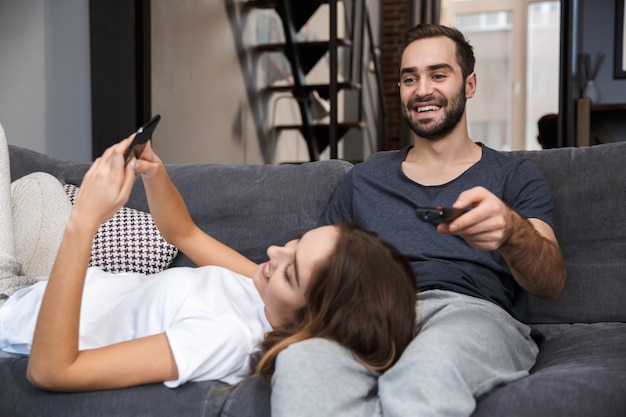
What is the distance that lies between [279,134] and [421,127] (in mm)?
4030

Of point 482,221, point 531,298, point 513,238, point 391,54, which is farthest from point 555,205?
point 391,54

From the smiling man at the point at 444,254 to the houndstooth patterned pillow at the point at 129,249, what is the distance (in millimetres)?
506

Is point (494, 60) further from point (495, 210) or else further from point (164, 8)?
point (495, 210)

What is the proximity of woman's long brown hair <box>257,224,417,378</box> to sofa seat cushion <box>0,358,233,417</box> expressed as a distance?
0.48ft

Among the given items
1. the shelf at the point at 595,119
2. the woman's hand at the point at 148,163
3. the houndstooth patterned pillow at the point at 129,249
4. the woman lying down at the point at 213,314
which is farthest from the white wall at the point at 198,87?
the woman lying down at the point at 213,314

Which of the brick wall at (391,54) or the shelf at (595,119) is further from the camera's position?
the brick wall at (391,54)

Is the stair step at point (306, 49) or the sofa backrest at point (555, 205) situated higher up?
the stair step at point (306, 49)

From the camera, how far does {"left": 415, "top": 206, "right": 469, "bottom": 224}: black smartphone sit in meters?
1.13

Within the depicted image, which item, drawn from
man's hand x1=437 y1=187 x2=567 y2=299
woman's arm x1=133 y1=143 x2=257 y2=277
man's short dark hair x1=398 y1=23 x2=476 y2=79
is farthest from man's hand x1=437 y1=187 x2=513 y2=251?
man's short dark hair x1=398 y1=23 x2=476 y2=79

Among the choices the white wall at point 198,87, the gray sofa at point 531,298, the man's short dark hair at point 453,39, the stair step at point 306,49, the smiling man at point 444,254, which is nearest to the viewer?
the smiling man at point 444,254

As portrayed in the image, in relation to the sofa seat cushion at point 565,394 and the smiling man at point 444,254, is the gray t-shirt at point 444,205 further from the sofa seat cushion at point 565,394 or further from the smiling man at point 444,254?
the sofa seat cushion at point 565,394

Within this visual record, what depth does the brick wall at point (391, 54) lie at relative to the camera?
7.87 m

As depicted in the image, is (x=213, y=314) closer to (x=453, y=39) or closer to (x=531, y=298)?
(x=531, y=298)

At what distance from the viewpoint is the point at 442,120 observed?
6.45ft
